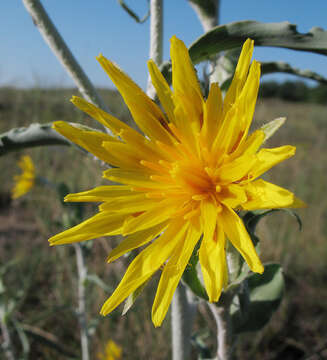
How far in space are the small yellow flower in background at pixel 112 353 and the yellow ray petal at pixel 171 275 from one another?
218 cm

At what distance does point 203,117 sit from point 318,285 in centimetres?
376

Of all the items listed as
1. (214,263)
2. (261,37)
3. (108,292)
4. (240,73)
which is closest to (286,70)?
(261,37)

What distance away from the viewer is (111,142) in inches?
32.2

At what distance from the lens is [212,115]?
844 millimetres

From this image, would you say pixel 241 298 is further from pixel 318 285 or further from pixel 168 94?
pixel 318 285

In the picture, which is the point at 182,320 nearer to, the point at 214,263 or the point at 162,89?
the point at 214,263

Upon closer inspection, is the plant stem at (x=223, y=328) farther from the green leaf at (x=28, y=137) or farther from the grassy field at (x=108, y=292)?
the grassy field at (x=108, y=292)

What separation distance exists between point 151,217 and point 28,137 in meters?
0.54

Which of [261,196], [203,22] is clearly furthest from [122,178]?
[203,22]

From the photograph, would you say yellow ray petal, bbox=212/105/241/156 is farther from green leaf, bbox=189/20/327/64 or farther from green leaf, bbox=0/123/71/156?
green leaf, bbox=0/123/71/156

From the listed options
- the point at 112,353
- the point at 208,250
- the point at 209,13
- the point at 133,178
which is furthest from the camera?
the point at 112,353

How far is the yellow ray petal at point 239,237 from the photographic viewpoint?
2.20 feet

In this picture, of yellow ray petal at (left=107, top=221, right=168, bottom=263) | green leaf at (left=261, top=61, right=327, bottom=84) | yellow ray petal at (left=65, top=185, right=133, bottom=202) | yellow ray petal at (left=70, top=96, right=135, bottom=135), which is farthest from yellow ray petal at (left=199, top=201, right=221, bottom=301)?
green leaf at (left=261, top=61, right=327, bottom=84)

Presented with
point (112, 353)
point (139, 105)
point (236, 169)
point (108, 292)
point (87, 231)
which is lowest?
point (112, 353)
